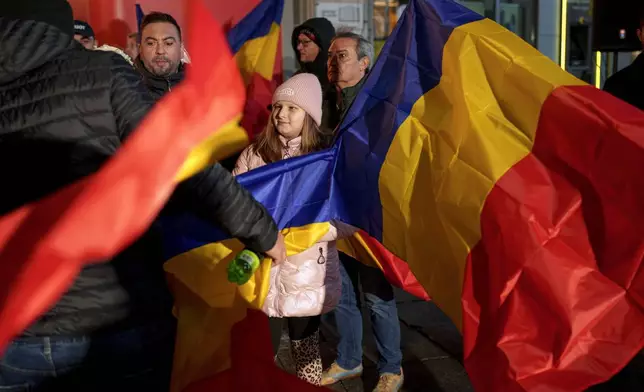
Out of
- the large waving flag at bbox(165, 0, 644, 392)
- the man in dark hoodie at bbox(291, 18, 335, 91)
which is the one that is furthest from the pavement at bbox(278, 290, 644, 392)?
the man in dark hoodie at bbox(291, 18, 335, 91)

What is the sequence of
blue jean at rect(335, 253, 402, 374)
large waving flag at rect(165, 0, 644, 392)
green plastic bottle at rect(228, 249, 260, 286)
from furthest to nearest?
blue jean at rect(335, 253, 402, 374) < large waving flag at rect(165, 0, 644, 392) < green plastic bottle at rect(228, 249, 260, 286)

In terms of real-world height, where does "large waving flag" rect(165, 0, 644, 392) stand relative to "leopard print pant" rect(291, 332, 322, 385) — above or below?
above

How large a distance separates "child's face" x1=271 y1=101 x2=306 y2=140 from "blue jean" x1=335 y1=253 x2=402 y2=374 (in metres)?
0.74

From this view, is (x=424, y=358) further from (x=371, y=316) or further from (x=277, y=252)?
(x=277, y=252)

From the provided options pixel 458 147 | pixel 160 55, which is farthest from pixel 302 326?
pixel 160 55

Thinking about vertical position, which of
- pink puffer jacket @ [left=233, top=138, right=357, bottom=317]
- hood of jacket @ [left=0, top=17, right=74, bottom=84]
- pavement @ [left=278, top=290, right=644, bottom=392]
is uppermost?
hood of jacket @ [left=0, top=17, right=74, bottom=84]

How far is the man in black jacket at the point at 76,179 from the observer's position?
1.60 metres

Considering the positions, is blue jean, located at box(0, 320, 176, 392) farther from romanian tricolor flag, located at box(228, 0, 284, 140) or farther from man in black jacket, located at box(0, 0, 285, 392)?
romanian tricolor flag, located at box(228, 0, 284, 140)

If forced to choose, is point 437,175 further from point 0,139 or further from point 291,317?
point 0,139

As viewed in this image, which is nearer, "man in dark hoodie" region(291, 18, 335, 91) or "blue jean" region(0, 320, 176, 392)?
"blue jean" region(0, 320, 176, 392)

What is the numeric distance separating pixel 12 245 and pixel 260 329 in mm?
1206

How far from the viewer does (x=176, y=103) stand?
4.78 feet

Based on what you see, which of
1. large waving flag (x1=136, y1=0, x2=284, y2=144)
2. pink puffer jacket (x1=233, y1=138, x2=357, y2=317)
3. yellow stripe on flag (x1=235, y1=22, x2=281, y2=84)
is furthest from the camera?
yellow stripe on flag (x1=235, y1=22, x2=281, y2=84)

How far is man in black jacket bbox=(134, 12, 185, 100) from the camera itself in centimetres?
361
